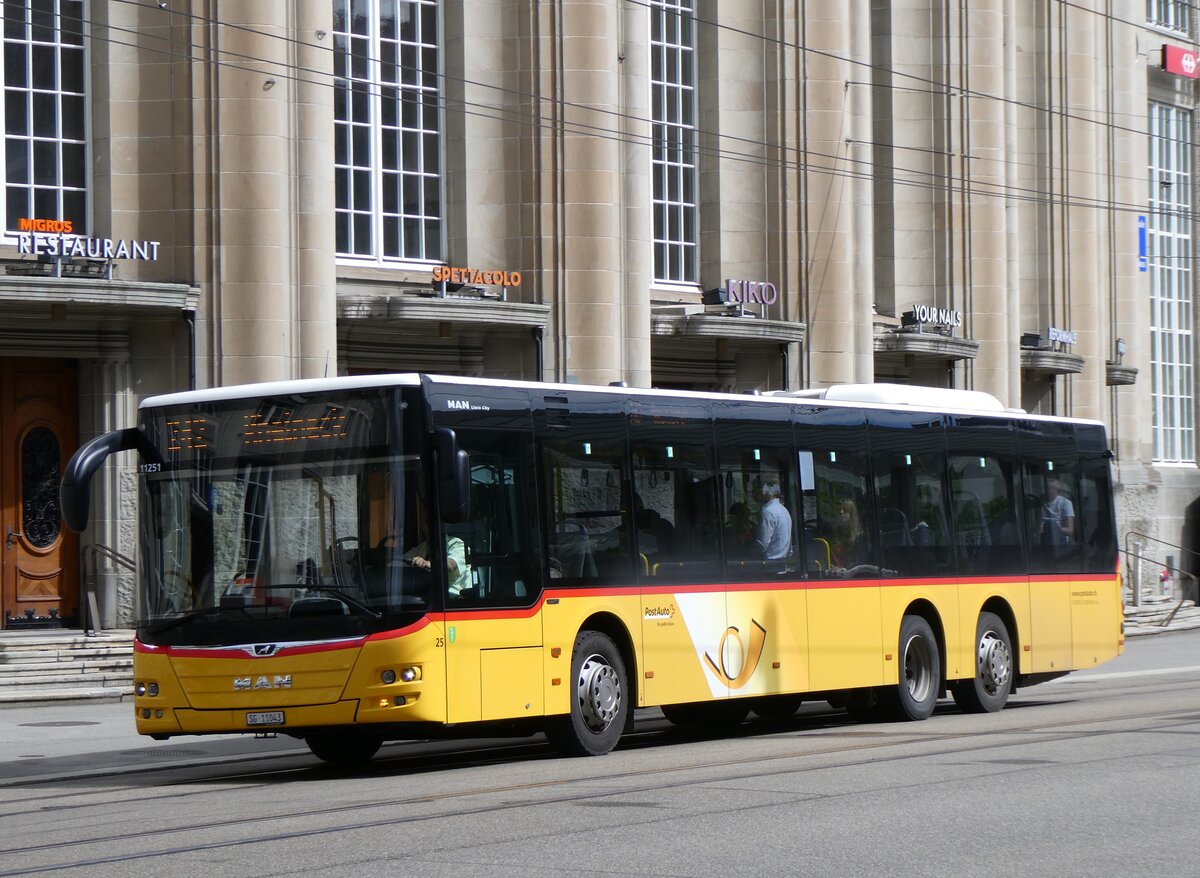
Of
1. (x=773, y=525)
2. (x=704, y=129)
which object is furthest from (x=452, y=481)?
(x=704, y=129)

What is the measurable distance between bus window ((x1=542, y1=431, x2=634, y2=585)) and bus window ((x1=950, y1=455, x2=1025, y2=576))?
207 inches

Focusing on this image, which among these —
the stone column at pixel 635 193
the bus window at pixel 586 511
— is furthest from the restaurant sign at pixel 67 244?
the bus window at pixel 586 511

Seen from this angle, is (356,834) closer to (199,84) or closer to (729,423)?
(729,423)

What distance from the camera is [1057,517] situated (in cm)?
2164

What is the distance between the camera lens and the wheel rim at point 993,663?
20594 mm

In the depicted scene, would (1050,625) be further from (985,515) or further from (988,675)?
(985,515)

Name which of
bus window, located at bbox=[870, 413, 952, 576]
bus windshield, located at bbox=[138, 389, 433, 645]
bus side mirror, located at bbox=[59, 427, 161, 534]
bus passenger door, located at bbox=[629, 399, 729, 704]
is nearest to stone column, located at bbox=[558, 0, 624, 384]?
bus window, located at bbox=[870, 413, 952, 576]

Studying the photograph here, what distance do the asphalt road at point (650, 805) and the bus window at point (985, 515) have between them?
2334 mm

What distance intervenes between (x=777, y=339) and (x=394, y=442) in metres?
20.4

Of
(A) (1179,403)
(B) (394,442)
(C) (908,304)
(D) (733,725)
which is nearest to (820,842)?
(B) (394,442)

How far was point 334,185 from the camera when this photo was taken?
92.4 feet

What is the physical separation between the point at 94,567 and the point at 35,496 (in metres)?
1.27

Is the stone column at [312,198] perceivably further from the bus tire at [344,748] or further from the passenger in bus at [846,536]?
the bus tire at [344,748]

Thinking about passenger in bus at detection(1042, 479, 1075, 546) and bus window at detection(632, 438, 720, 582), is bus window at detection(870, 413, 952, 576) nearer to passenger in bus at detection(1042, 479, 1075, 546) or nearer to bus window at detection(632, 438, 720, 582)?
passenger in bus at detection(1042, 479, 1075, 546)
